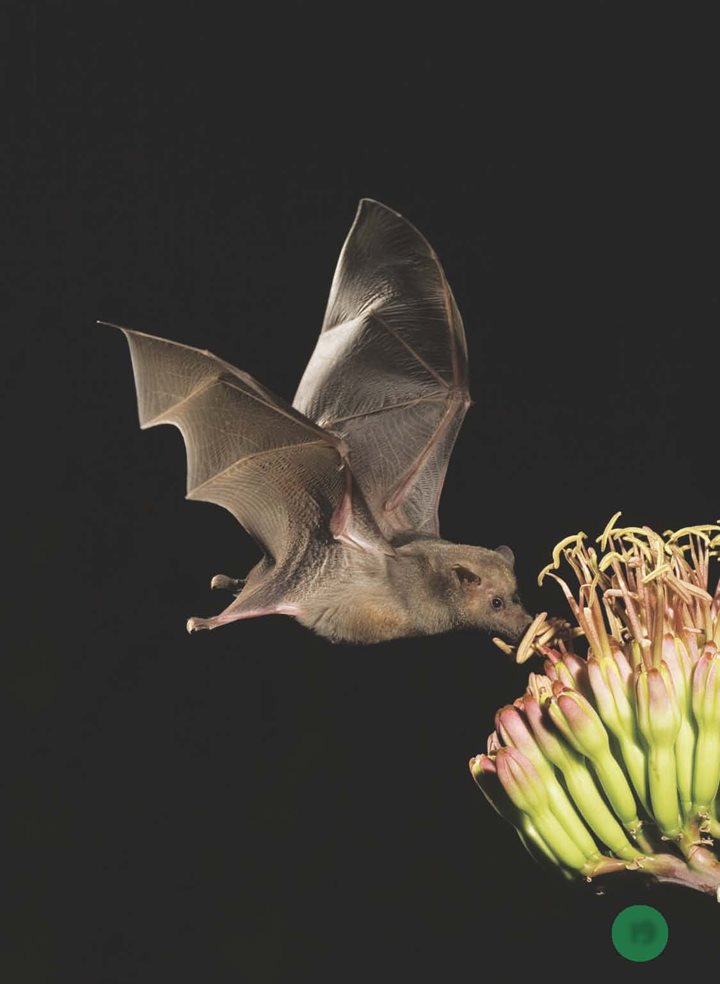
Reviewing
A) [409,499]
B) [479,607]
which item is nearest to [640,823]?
[479,607]

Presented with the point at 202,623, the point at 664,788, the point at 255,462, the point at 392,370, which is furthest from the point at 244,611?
the point at 664,788

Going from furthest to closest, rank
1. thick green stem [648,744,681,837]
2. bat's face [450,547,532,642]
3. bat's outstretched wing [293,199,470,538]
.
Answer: bat's outstretched wing [293,199,470,538] < bat's face [450,547,532,642] < thick green stem [648,744,681,837]

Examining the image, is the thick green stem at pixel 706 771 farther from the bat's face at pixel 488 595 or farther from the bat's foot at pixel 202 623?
the bat's foot at pixel 202 623

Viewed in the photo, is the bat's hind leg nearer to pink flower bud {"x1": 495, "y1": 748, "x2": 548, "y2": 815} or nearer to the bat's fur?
the bat's fur

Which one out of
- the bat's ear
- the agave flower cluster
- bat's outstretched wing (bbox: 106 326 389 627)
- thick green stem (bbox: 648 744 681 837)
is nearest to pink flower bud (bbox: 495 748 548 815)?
the agave flower cluster

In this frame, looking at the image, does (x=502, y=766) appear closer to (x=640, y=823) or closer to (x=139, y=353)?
(x=640, y=823)

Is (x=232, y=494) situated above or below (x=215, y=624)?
above

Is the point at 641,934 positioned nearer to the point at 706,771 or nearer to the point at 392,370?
the point at 706,771
